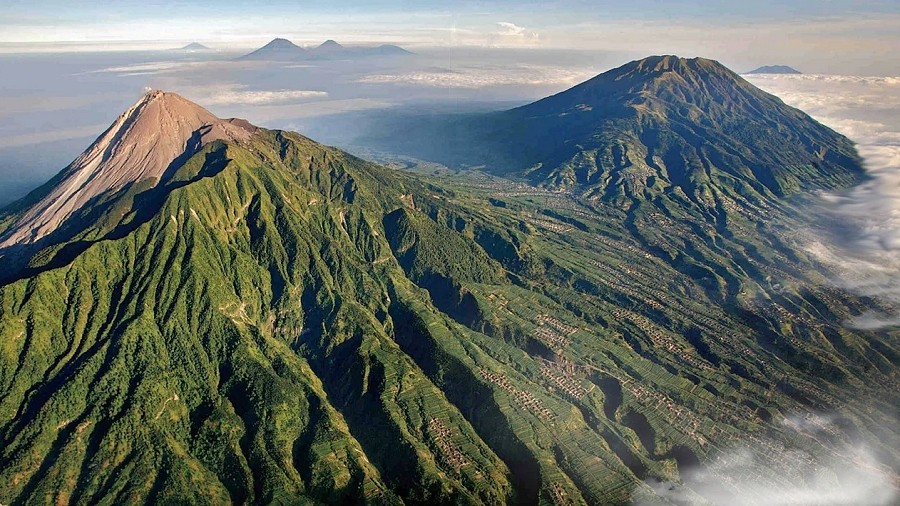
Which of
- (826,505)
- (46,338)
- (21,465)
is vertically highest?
(46,338)

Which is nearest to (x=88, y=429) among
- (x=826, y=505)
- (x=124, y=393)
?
(x=124, y=393)

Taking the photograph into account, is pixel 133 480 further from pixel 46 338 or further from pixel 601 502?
pixel 601 502

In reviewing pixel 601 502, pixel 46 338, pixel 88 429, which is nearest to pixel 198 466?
pixel 88 429

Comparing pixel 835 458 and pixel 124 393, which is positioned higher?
pixel 124 393

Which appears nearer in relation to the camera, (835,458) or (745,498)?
(745,498)

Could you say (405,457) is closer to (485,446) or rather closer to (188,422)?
(485,446)

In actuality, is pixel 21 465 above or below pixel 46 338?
below

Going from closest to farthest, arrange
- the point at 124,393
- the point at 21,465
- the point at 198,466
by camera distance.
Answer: the point at 21,465 < the point at 198,466 < the point at 124,393

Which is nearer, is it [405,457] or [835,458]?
[405,457]

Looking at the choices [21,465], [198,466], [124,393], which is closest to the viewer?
[21,465]
